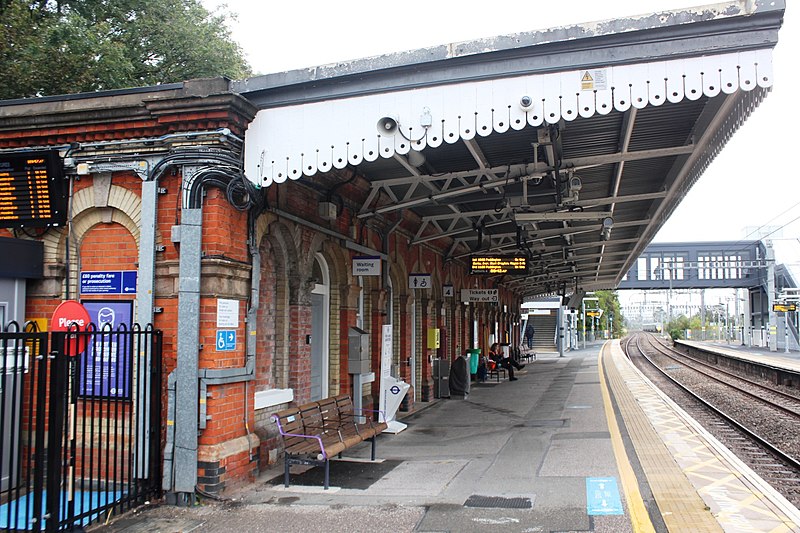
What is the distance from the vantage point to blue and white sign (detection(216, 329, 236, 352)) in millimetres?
6832

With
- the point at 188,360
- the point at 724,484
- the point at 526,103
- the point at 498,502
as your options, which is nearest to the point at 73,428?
the point at 188,360

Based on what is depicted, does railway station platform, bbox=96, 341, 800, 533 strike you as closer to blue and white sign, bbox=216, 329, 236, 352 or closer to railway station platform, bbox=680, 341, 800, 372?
blue and white sign, bbox=216, 329, 236, 352

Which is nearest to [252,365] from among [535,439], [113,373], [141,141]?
[113,373]

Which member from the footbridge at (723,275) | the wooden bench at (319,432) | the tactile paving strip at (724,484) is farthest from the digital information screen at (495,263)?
the footbridge at (723,275)

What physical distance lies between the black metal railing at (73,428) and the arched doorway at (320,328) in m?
3.21

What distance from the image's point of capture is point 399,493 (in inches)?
279

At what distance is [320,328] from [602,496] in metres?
5.08

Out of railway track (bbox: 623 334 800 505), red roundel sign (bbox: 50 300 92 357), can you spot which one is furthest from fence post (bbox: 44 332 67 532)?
railway track (bbox: 623 334 800 505)

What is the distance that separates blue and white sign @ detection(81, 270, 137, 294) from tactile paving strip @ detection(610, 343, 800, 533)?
5858mm

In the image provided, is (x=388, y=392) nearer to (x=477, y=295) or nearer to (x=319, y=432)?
(x=319, y=432)

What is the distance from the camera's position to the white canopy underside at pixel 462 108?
19.8 feet

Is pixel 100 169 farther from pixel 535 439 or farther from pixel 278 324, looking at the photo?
pixel 535 439

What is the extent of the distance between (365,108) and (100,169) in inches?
119

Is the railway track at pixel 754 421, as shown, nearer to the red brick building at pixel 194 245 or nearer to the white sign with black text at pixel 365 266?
the white sign with black text at pixel 365 266
